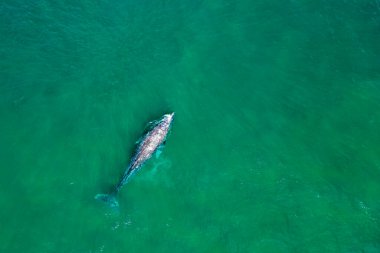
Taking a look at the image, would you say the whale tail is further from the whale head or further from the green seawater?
the whale head

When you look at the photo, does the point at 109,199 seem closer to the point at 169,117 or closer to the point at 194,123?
the point at 169,117

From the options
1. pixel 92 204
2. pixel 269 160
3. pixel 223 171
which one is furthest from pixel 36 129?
pixel 269 160

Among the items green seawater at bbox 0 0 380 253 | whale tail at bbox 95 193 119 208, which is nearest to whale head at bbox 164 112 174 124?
green seawater at bbox 0 0 380 253

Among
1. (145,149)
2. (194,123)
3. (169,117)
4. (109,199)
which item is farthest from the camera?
(194,123)

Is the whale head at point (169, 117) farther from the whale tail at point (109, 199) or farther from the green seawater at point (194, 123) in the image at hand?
the whale tail at point (109, 199)

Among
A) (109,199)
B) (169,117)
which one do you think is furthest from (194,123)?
(109,199)

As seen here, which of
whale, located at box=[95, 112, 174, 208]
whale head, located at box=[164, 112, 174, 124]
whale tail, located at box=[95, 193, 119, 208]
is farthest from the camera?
whale head, located at box=[164, 112, 174, 124]
